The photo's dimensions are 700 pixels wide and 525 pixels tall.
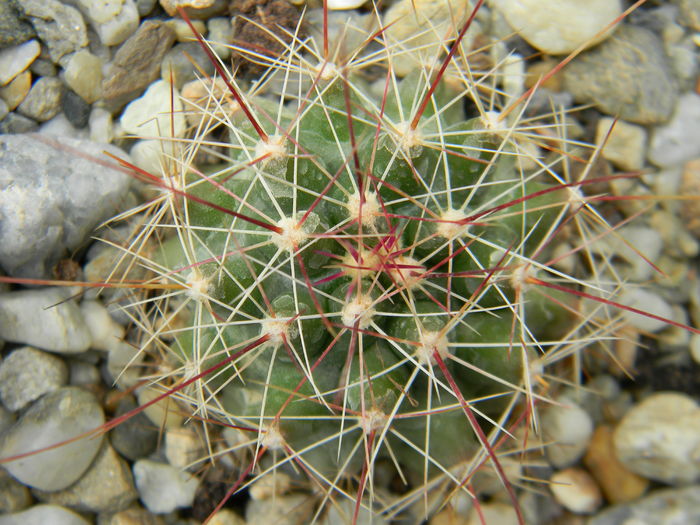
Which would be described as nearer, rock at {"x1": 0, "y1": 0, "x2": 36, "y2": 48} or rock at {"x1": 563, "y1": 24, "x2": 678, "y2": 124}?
rock at {"x1": 0, "y1": 0, "x2": 36, "y2": 48}

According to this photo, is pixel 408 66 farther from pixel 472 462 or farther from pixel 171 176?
pixel 472 462

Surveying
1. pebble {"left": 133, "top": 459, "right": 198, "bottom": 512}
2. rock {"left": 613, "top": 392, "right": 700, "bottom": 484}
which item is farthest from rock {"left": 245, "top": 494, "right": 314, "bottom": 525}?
rock {"left": 613, "top": 392, "right": 700, "bottom": 484}

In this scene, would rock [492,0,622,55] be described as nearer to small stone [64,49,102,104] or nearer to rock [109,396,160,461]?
small stone [64,49,102,104]

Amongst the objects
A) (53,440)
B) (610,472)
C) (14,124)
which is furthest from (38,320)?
(610,472)

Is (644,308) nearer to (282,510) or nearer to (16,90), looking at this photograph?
(282,510)

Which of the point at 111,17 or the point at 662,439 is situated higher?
the point at 111,17

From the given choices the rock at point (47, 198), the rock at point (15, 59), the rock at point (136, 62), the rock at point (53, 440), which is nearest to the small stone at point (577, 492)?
the rock at point (53, 440)

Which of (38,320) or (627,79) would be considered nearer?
(38,320)
